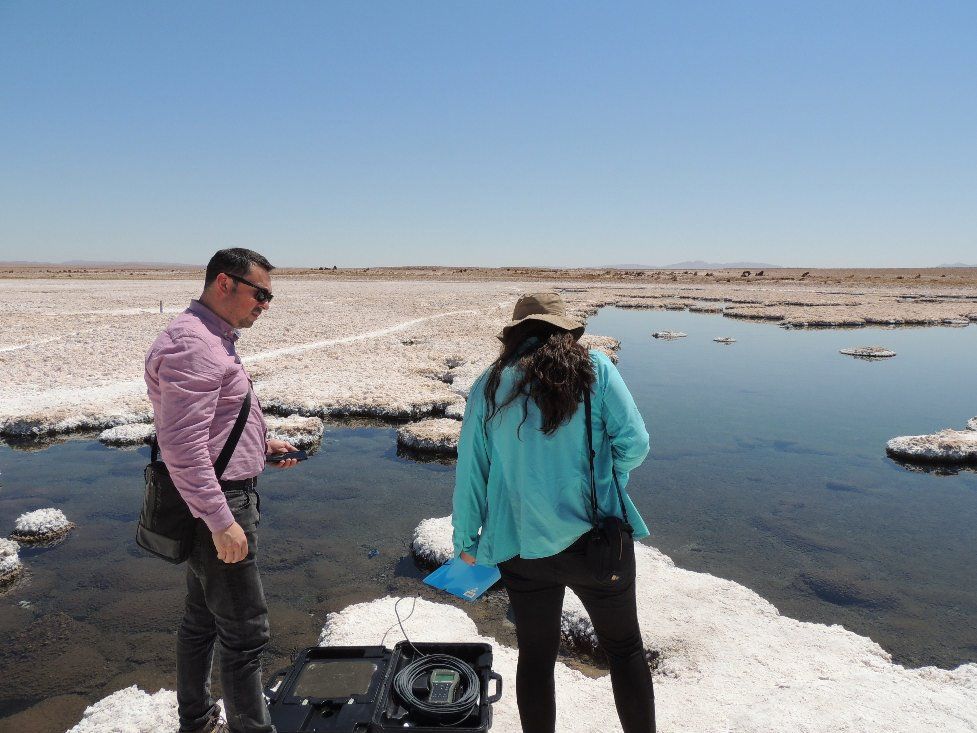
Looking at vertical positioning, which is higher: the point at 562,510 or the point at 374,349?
the point at 562,510

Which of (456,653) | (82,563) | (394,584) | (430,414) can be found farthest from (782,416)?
(82,563)

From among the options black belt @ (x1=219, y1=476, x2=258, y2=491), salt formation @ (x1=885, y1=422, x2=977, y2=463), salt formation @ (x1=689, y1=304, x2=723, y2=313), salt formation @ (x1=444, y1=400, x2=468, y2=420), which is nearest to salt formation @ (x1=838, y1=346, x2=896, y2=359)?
salt formation @ (x1=885, y1=422, x2=977, y2=463)

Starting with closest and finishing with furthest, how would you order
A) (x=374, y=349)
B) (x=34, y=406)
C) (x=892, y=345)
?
(x=34, y=406)
(x=374, y=349)
(x=892, y=345)

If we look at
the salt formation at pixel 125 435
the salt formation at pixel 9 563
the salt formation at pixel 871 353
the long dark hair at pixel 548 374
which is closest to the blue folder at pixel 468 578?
the long dark hair at pixel 548 374

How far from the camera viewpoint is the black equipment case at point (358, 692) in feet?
9.91

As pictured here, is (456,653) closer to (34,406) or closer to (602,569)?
(602,569)

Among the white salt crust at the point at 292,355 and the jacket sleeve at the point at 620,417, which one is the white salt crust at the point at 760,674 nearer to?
the jacket sleeve at the point at 620,417

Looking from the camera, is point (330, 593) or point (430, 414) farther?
point (430, 414)

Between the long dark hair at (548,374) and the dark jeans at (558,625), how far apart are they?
0.60m

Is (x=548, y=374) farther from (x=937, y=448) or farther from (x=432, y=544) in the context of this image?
(x=937, y=448)

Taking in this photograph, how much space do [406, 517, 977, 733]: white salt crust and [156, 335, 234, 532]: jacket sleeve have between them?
2.13 metres

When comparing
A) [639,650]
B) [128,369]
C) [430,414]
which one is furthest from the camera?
[128,369]

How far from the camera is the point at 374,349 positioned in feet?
60.3

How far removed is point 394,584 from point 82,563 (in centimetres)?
321
